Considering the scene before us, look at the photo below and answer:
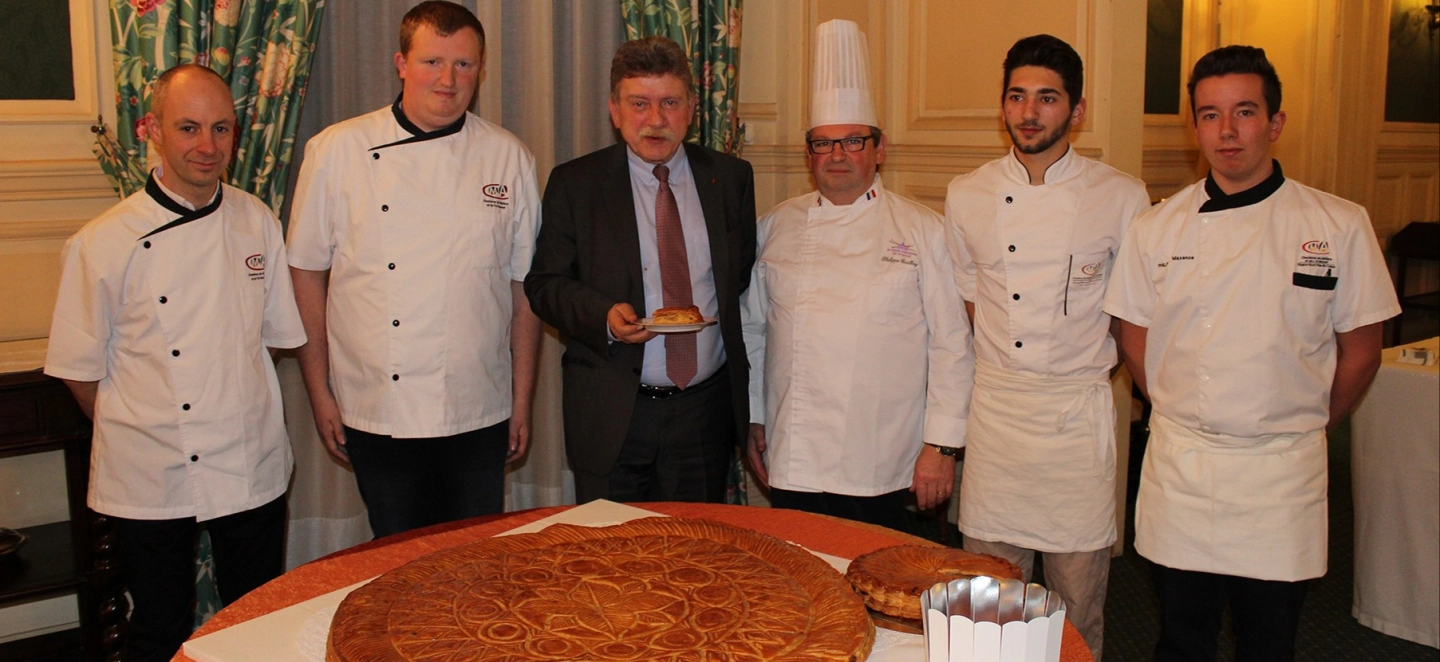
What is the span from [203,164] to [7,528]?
1.21 meters

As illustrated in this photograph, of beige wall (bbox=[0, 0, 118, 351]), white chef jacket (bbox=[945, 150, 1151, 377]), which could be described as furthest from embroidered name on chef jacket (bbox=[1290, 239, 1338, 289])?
beige wall (bbox=[0, 0, 118, 351])

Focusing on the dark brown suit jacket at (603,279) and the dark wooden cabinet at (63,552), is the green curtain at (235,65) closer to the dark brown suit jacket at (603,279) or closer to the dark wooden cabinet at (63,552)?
the dark wooden cabinet at (63,552)

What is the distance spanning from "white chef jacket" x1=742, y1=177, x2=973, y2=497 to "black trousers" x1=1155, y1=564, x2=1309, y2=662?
56 centimetres

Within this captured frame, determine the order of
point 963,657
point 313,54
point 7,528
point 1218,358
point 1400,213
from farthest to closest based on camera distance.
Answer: point 1400,213
point 313,54
point 7,528
point 1218,358
point 963,657

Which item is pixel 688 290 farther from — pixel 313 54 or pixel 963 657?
pixel 963 657

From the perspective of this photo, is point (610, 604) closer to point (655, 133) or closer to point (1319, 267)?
point (655, 133)

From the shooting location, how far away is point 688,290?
2658mm

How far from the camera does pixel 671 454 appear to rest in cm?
263

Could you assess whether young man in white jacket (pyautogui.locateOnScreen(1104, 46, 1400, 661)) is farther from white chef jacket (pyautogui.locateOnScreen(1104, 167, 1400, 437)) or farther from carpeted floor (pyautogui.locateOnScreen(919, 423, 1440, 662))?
carpeted floor (pyautogui.locateOnScreen(919, 423, 1440, 662))

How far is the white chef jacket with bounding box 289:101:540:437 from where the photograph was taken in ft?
8.27

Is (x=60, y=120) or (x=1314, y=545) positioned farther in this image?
(x=60, y=120)

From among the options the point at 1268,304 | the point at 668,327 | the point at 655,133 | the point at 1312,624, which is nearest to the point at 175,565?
the point at 668,327

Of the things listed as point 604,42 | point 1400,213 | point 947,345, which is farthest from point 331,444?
point 1400,213

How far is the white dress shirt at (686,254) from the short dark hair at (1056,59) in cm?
82
